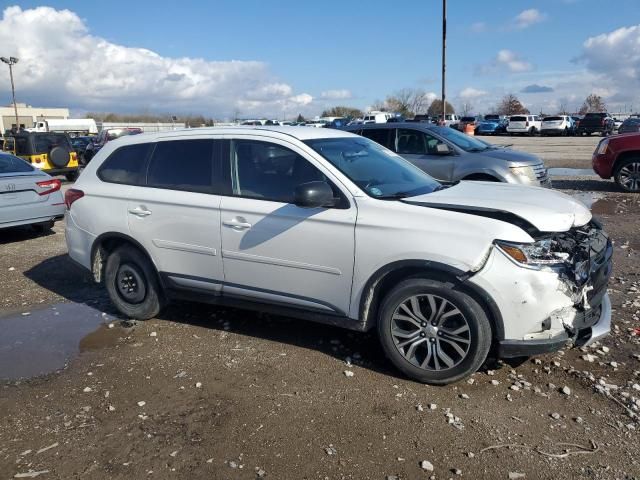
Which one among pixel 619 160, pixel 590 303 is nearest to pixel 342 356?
pixel 590 303

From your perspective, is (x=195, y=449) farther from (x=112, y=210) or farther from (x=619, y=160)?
(x=619, y=160)

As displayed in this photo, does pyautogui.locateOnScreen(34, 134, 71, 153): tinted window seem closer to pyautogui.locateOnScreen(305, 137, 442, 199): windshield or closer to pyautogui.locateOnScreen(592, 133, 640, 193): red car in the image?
pyautogui.locateOnScreen(305, 137, 442, 199): windshield

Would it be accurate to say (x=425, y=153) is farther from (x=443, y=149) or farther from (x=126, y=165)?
(x=126, y=165)

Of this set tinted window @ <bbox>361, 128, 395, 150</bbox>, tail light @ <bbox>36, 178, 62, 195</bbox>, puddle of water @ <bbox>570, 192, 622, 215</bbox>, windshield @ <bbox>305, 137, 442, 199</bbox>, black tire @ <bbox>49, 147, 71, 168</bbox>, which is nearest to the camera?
windshield @ <bbox>305, 137, 442, 199</bbox>

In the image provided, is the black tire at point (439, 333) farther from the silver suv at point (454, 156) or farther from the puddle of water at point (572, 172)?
the puddle of water at point (572, 172)

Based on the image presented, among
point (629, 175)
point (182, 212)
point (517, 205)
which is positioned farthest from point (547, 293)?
point (629, 175)

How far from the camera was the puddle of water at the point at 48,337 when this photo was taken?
4648mm

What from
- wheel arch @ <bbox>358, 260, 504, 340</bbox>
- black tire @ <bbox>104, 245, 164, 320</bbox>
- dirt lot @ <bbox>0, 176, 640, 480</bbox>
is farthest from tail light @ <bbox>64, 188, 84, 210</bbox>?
wheel arch @ <bbox>358, 260, 504, 340</bbox>

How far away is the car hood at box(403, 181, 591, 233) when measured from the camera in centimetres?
391

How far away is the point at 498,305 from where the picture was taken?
3.69 m

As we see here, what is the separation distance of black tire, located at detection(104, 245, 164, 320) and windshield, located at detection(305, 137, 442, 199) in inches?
80.8

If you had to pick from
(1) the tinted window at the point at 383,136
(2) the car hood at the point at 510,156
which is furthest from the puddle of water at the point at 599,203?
(1) the tinted window at the point at 383,136

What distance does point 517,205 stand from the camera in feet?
13.3

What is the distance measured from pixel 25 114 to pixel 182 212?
113 m
